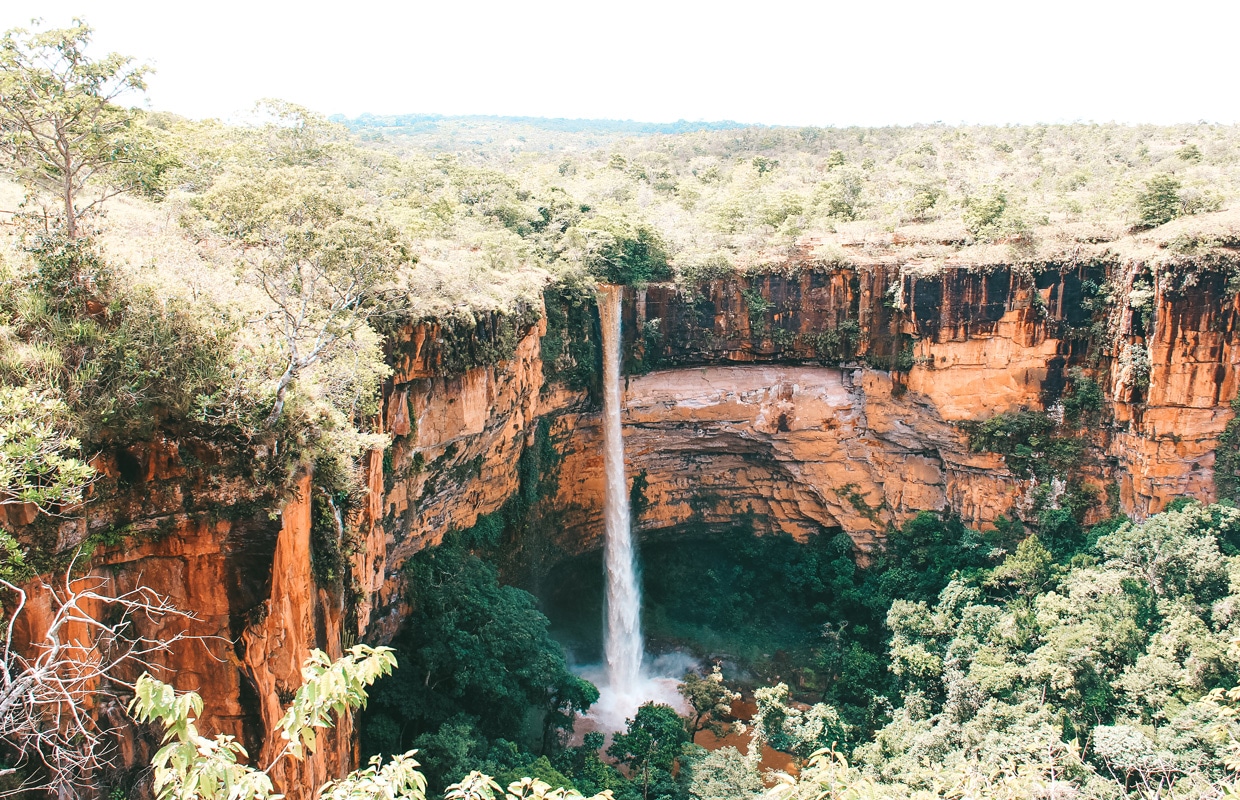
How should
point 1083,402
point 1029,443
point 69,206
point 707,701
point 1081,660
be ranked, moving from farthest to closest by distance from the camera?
1. point 1029,443
2. point 1083,402
3. point 707,701
4. point 1081,660
5. point 69,206

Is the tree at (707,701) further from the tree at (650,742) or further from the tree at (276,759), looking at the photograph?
the tree at (276,759)

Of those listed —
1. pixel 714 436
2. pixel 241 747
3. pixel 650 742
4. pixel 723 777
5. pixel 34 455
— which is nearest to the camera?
pixel 241 747

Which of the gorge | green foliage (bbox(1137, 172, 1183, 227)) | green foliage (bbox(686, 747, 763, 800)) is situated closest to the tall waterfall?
the gorge

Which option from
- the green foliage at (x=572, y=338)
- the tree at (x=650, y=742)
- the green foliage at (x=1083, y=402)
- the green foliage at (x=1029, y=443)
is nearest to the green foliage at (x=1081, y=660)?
the green foliage at (x=1029, y=443)

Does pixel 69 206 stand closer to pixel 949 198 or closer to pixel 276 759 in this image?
pixel 276 759

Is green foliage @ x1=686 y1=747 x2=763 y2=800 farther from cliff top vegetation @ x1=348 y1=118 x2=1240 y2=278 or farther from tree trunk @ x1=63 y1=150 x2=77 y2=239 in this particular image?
tree trunk @ x1=63 y1=150 x2=77 y2=239

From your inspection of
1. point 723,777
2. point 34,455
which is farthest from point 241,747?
point 723,777
